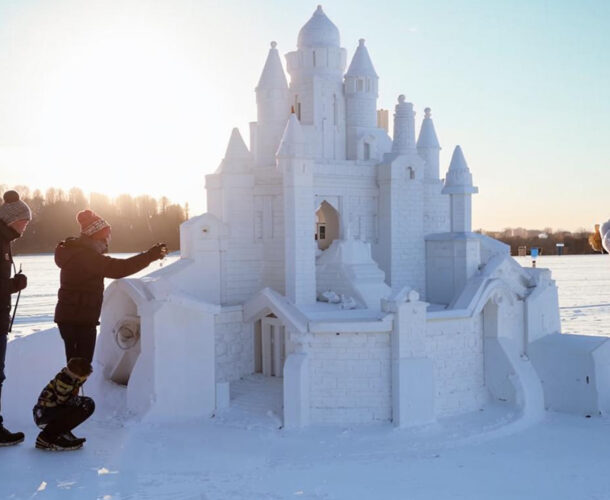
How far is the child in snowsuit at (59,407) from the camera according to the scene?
7480 mm

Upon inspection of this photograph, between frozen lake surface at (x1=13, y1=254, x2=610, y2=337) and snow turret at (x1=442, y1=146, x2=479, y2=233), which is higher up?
snow turret at (x1=442, y1=146, x2=479, y2=233)

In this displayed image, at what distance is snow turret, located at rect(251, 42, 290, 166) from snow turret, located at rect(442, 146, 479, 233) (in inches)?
221

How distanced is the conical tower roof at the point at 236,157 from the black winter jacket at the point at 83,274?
31.7 feet

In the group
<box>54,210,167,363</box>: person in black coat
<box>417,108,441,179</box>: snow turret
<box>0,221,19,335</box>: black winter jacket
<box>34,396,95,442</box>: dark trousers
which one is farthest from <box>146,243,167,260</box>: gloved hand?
<box>417,108,441,179</box>: snow turret

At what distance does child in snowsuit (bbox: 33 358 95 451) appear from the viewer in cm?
748

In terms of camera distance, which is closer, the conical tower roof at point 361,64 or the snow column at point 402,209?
the snow column at point 402,209

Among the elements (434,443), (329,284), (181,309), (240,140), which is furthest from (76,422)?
(240,140)

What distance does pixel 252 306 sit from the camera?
16.0 meters

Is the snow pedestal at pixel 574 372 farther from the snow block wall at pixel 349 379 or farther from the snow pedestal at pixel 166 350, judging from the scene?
the snow pedestal at pixel 166 350

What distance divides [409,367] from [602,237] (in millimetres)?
8793

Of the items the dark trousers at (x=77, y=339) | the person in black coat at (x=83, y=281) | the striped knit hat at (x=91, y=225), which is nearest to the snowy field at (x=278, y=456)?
the dark trousers at (x=77, y=339)

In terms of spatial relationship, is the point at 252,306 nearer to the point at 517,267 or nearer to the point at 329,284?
the point at 329,284

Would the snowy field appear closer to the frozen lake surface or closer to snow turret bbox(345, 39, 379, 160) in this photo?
the frozen lake surface

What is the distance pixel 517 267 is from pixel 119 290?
11.4 meters
